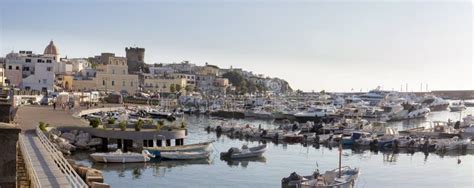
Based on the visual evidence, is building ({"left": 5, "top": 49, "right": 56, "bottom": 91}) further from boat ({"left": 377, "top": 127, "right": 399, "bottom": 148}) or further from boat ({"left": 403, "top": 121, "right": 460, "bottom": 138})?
boat ({"left": 403, "top": 121, "right": 460, "bottom": 138})

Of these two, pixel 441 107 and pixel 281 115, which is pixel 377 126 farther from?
pixel 441 107

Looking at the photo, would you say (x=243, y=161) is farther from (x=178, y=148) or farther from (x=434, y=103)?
(x=434, y=103)

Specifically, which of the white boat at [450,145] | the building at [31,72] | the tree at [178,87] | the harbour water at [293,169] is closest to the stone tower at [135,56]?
the tree at [178,87]

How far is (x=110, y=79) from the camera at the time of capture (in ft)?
351

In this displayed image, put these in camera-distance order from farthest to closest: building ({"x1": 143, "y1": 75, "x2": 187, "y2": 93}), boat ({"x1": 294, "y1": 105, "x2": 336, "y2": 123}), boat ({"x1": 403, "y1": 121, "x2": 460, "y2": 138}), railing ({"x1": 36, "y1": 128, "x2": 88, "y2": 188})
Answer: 1. building ({"x1": 143, "y1": 75, "x2": 187, "y2": 93})
2. boat ({"x1": 294, "y1": 105, "x2": 336, "y2": 123})
3. boat ({"x1": 403, "y1": 121, "x2": 460, "y2": 138})
4. railing ({"x1": 36, "y1": 128, "x2": 88, "y2": 188})

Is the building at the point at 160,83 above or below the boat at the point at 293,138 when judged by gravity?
above

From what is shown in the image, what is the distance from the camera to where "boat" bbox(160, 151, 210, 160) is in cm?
3775

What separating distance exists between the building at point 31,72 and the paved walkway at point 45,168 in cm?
7016

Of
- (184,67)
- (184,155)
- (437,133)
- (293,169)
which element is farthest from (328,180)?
(184,67)

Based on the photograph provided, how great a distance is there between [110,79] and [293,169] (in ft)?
249

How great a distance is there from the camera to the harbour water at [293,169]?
103ft

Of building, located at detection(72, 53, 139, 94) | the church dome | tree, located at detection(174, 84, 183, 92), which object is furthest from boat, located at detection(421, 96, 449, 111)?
the church dome

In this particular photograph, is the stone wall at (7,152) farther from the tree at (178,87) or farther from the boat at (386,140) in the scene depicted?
the tree at (178,87)

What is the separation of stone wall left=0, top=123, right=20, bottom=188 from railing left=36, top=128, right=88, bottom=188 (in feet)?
7.32
